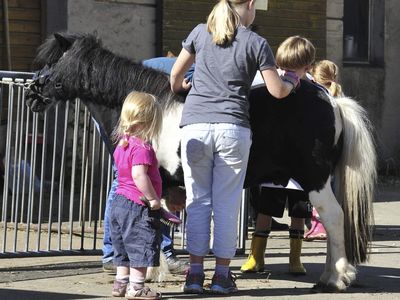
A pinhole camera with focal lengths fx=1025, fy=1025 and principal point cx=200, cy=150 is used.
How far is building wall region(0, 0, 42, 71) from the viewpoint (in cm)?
1300

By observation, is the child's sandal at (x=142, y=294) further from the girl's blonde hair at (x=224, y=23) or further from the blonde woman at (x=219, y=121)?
the girl's blonde hair at (x=224, y=23)

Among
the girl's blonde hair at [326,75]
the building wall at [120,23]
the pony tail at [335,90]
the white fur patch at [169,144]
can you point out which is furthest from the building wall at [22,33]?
the white fur patch at [169,144]

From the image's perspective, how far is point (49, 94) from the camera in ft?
24.1

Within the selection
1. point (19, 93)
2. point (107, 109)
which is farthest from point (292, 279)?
point (19, 93)

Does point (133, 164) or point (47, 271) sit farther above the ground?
point (133, 164)

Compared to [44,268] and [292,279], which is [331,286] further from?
[44,268]

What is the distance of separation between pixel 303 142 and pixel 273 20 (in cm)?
879

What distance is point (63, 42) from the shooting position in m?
7.32

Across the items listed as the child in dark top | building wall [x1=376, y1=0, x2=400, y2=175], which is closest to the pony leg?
the child in dark top

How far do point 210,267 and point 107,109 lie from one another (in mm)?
1546

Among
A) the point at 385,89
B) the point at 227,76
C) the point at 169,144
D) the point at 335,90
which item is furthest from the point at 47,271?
the point at 385,89

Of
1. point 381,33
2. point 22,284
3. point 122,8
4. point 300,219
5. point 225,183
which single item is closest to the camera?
point 225,183

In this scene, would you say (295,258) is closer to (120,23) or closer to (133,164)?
(133,164)

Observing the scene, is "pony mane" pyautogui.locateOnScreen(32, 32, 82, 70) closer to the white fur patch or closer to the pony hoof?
the white fur patch
